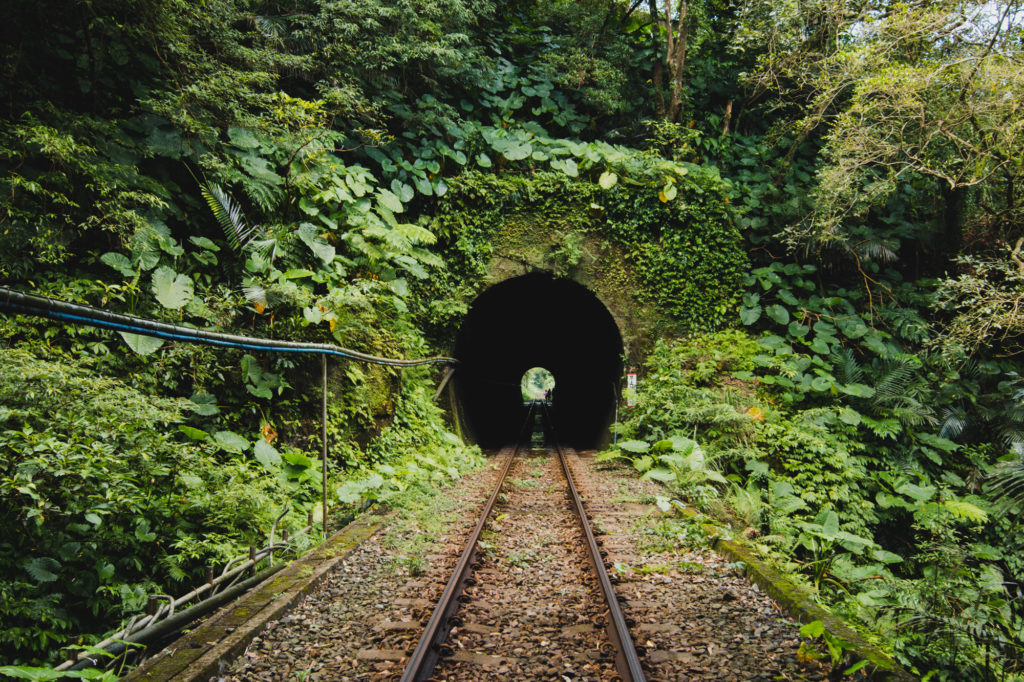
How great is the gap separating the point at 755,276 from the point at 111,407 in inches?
435

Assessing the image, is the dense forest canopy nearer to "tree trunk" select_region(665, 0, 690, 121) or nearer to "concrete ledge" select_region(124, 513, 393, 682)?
"tree trunk" select_region(665, 0, 690, 121)

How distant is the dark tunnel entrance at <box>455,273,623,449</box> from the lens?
13.1 meters

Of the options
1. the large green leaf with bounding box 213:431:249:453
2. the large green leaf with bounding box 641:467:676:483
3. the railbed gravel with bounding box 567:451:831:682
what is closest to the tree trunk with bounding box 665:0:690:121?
the large green leaf with bounding box 641:467:676:483

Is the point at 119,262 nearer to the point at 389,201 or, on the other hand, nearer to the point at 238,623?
the point at 238,623

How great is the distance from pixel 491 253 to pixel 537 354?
12.3 m

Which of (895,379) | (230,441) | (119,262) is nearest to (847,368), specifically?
(895,379)

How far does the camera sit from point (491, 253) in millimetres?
11047

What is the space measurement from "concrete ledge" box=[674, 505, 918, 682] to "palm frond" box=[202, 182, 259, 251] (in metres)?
6.64

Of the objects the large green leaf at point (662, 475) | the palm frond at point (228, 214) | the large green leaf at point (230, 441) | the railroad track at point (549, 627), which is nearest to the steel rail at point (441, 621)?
the railroad track at point (549, 627)

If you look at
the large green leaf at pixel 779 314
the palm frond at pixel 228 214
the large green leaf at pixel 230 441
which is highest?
the palm frond at pixel 228 214

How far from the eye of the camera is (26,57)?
19.2 feet

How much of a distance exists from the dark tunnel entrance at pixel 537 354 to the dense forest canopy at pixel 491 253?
2.18 meters

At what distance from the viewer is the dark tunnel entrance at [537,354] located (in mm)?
13117

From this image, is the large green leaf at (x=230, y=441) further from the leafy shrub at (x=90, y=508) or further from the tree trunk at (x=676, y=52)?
the tree trunk at (x=676, y=52)
